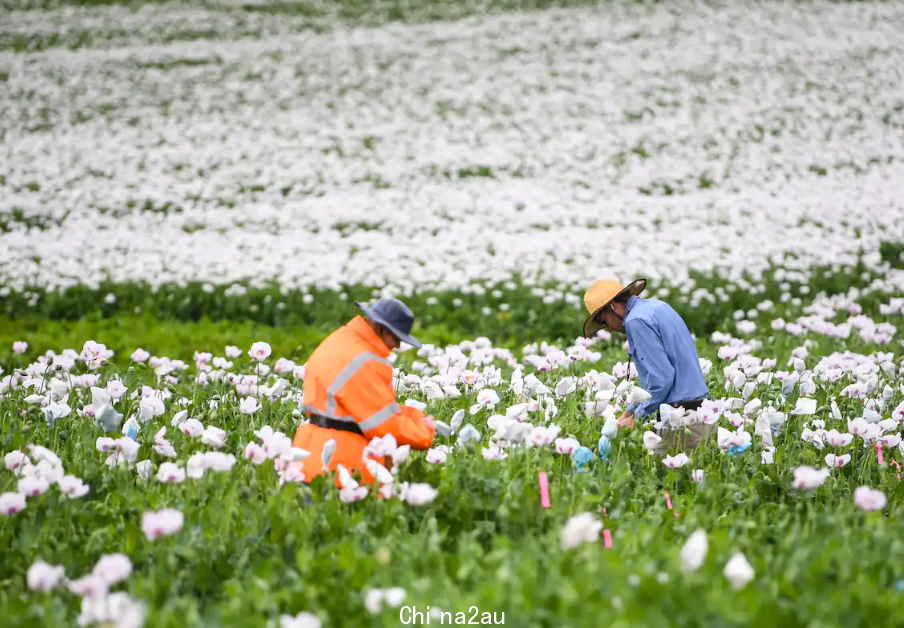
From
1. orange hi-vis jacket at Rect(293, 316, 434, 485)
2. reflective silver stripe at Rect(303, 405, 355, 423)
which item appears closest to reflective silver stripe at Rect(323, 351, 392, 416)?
orange hi-vis jacket at Rect(293, 316, 434, 485)

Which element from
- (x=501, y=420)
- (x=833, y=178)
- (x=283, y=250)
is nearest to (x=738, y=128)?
(x=833, y=178)

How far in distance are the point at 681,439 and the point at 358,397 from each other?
2.28 meters

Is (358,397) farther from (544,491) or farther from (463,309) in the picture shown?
(463,309)

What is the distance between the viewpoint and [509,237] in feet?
50.4

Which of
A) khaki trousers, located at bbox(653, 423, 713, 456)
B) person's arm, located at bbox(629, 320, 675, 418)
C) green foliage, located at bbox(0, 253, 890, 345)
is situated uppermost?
person's arm, located at bbox(629, 320, 675, 418)

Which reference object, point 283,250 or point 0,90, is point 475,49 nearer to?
point 0,90

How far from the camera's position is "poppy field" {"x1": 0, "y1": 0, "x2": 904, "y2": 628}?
319 centimetres

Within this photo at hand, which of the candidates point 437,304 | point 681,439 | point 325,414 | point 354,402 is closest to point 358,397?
point 354,402

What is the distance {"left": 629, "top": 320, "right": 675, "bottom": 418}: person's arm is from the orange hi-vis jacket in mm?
1609

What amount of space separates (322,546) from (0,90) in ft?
108

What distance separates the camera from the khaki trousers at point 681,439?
16.6 feet

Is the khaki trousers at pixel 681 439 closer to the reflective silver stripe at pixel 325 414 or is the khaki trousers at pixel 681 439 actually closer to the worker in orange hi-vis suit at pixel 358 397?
the worker in orange hi-vis suit at pixel 358 397

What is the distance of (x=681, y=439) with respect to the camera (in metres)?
5.33

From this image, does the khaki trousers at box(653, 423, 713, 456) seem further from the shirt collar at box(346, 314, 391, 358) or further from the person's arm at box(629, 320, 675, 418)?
the shirt collar at box(346, 314, 391, 358)
